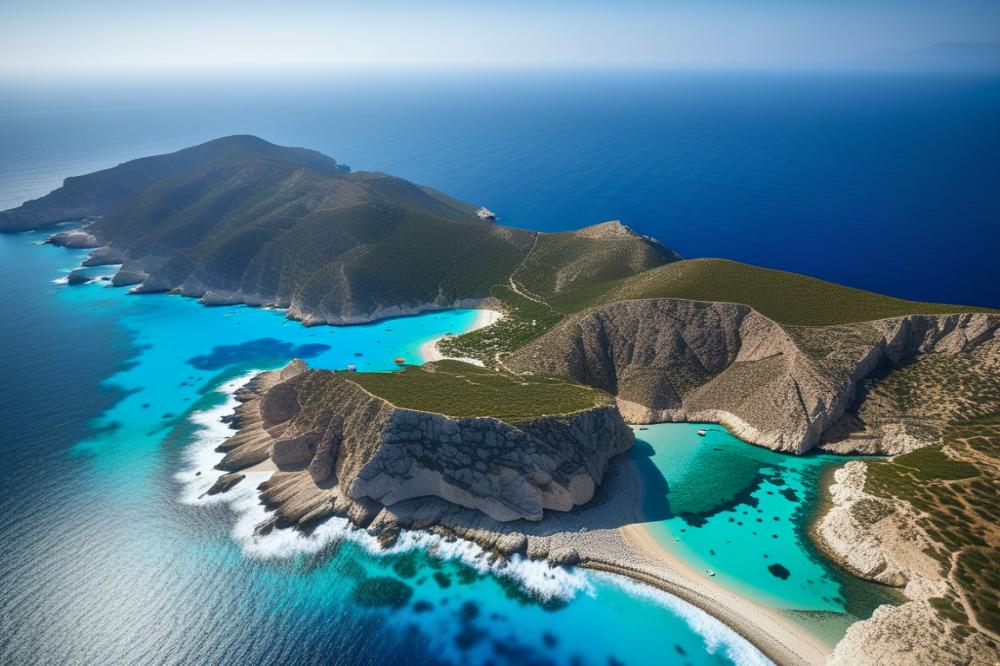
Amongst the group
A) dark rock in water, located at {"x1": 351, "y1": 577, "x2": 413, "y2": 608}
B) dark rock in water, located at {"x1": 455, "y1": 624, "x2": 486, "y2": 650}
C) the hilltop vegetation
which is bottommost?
dark rock in water, located at {"x1": 455, "y1": 624, "x2": 486, "y2": 650}

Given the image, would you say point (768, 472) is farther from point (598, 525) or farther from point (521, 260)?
point (521, 260)

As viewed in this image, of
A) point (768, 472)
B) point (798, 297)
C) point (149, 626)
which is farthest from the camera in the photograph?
point (798, 297)

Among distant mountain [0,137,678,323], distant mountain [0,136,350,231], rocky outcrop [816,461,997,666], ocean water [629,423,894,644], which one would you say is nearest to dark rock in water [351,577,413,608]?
ocean water [629,423,894,644]

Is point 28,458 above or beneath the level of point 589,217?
beneath

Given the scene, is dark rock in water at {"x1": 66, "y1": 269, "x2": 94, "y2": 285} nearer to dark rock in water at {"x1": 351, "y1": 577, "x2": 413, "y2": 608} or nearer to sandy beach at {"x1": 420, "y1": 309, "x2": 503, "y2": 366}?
sandy beach at {"x1": 420, "y1": 309, "x2": 503, "y2": 366}

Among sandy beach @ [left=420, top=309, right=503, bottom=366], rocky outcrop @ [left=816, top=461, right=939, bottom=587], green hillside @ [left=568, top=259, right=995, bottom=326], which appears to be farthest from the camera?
sandy beach @ [left=420, top=309, right=503, bottom=366]

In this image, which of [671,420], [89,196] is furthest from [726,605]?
[89,196]

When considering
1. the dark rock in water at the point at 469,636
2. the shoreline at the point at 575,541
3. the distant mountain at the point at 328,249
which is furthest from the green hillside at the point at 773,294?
the dark rock in water at the point at 469,636

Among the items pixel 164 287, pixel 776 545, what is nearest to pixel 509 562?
pixel 776 545
